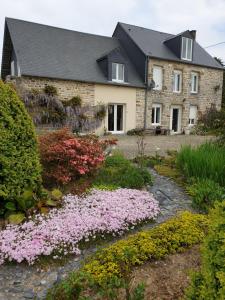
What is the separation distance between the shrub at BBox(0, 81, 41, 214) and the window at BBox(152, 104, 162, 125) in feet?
56.4

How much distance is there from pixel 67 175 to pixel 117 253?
223 centimetres

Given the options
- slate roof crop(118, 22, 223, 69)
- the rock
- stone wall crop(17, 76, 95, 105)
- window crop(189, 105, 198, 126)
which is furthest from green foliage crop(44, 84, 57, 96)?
the rock

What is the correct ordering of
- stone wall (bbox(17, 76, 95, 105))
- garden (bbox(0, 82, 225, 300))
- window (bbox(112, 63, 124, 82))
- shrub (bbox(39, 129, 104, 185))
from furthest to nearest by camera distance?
window (bbox(112, 63, 124, 82)), stone wall (bbox(17, 76, 95, 105)), shrub (bbox(39, 129, 104, 185)), garden (bbox(0, 82, 225, 300))

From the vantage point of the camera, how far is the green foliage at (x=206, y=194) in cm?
433

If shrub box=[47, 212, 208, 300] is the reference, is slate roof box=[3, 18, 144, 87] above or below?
above

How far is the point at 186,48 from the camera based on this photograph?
70.8 feet

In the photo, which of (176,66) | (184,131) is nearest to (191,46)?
(176,66)

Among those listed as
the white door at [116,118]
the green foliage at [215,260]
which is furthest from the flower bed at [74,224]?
the white door at [116,118]

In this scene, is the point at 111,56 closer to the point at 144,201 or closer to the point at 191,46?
the point at 191,46

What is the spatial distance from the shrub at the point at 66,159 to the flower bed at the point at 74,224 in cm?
57

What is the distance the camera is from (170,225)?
3.43 meters

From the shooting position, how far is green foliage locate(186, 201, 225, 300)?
1.48 meters

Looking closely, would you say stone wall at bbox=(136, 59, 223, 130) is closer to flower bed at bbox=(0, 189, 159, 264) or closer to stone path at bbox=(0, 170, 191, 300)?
flower bed at bbox=(0, 189, 159, 264)

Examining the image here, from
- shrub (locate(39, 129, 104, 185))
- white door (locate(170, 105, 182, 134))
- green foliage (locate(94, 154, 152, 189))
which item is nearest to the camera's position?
shrub (locate(39, 129, 104, 185))
